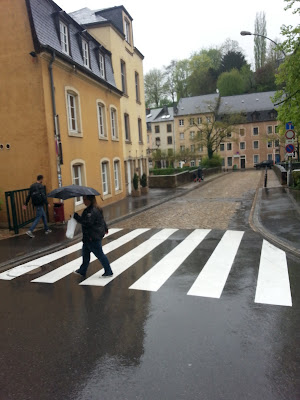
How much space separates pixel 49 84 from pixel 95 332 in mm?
10960

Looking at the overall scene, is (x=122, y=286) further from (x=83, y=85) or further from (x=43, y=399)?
(x=83, y=85)

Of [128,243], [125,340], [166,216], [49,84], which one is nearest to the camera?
[125,340]

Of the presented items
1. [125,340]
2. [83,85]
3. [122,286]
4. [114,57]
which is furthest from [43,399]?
[114,57]

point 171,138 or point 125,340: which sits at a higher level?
point 171,138

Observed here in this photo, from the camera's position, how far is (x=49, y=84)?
512 inches

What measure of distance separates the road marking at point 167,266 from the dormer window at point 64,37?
10.1 m

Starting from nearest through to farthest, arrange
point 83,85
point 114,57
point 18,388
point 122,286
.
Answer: point 18,388, point 122,286, point 83,85, point 114,57

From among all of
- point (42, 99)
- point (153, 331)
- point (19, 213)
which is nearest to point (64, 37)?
point (42, 99)

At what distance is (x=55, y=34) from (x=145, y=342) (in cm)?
1365

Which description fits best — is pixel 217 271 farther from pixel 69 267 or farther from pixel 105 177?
pixel 105 177

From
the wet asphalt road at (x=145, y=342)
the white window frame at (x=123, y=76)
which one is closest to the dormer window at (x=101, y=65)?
the white window frame at (x=123, y=76)

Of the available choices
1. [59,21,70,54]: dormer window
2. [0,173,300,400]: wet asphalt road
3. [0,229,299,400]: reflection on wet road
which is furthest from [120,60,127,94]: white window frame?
[0,173,300,400]: wet asphalt road

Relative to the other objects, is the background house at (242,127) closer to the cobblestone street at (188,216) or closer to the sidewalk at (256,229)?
the cobblestone street at (188,216)

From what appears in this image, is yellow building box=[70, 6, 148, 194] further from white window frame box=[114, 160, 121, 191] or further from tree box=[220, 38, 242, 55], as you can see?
tree box=[220, 38, 242, 55]
